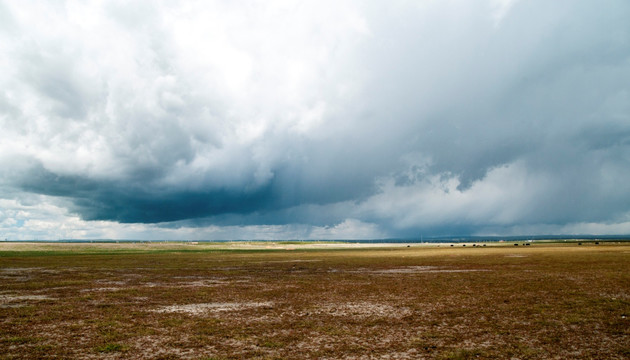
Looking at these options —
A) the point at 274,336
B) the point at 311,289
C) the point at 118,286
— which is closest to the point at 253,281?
the point at 311,289

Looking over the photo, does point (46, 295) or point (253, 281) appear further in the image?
point (253, 281)

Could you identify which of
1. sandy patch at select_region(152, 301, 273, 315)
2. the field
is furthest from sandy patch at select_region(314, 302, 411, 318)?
sandy patch at select_region(152, 301, 273, 315)

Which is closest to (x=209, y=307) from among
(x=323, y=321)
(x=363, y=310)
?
(x=323, y=321)

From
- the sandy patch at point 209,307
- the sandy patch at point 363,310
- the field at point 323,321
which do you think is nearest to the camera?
the field at point 323,321

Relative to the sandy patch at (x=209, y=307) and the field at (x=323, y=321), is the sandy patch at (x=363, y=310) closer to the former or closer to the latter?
the field at (x=323, y=321)

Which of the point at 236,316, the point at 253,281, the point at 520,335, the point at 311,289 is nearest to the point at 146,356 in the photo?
the point at 236,316

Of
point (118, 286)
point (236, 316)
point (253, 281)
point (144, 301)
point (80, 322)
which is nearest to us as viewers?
point (80, 322)

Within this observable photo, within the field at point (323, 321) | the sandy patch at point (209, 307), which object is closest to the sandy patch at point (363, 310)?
the field at point (323, 321)

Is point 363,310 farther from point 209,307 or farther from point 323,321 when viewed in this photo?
point 209,307

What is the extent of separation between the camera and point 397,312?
2066 centimetres

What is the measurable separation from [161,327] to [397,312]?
1237 cm

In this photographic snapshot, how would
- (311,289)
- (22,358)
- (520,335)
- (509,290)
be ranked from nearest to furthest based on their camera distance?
1. (22,358)
2. (520,335)
3. (509,290)
4. (311,289)

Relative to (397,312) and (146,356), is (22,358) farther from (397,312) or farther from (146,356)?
(397,312)

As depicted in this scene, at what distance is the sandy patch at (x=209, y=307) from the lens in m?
21.7
